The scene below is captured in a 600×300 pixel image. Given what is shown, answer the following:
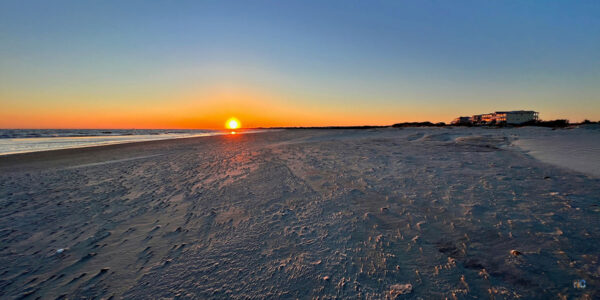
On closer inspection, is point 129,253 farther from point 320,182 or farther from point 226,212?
point 320,182

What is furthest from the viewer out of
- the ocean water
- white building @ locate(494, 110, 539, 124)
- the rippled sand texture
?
white building @ locate(494, 110, 539, 124)

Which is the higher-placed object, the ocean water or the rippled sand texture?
the ocean water

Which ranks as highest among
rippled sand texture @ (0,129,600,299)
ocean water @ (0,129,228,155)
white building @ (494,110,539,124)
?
white building @ (494,110,539,124)

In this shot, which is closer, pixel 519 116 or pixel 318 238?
pixel 318 238

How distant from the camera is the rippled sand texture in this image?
2.30 metres

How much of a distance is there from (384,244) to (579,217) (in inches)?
120

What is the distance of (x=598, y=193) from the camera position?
416 cm

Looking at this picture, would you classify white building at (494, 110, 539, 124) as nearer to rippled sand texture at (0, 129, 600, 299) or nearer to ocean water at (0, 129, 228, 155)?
rippled sand texture at (0, 129, 600, 299)

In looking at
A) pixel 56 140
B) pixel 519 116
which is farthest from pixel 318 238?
pixel 519 116

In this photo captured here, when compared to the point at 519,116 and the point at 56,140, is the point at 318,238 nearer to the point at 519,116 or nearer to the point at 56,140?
the point at 56,140

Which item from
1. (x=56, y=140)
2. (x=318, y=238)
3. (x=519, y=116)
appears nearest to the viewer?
(x=318, y=238)

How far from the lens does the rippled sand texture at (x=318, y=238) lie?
2.30m

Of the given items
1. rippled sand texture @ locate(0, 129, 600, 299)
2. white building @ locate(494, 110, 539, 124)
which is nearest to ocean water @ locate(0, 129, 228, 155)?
rippled sand texture @ locate(0, 129, 600, 299)

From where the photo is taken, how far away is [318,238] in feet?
10.8
